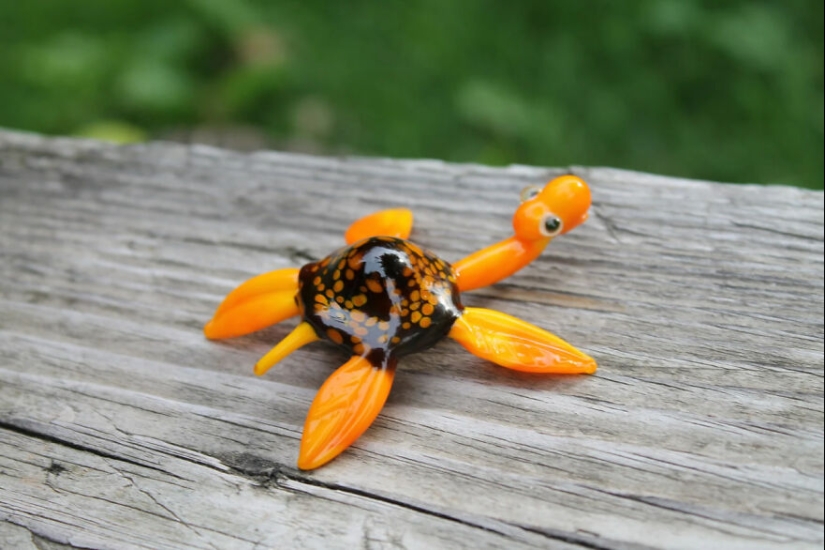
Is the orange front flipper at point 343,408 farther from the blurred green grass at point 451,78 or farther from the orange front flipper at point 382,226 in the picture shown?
the blurred green grass at point 451,78

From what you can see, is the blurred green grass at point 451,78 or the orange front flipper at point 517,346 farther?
the blurred green grass at point 451,78

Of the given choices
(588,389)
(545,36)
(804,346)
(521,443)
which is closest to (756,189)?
(804,346)

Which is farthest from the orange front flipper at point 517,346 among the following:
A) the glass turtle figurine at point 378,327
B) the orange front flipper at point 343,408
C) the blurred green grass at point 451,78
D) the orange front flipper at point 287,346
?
the blurred green grass at point 451,78

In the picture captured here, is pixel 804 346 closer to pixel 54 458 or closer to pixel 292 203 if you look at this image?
pixel 292 203

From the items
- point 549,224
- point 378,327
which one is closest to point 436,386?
point 378,327

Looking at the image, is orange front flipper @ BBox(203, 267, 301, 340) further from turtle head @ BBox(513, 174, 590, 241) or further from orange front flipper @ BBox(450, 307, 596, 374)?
turtle head @ BBox(513, 174, 590, 241)
